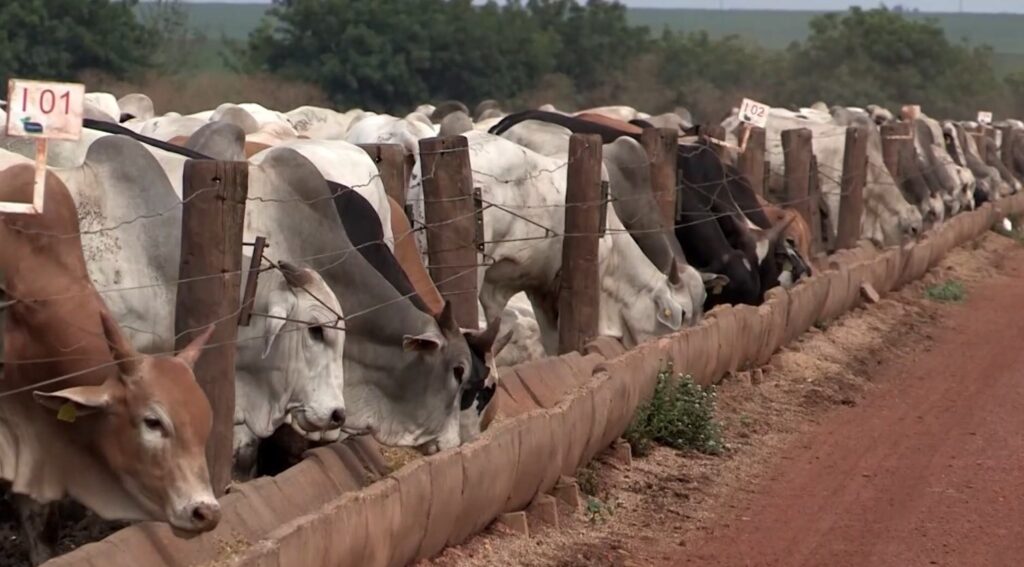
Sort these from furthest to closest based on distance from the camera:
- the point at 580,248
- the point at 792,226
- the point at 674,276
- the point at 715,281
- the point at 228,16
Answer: the point at 228,16, the point at 792,226, the point at 715,281, the point at 674,276, the point at 580,248

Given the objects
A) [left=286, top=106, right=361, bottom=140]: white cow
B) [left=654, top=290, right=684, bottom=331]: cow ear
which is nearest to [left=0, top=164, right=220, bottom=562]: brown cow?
[left=654, top=290, right=684, bottom=331]: cow ear

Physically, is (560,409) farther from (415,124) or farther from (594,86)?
(594,86)

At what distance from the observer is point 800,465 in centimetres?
1002

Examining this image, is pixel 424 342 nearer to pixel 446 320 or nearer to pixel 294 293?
pixel 446 320

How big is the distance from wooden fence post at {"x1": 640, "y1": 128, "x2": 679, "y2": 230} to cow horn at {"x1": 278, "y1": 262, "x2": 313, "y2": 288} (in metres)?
5.44

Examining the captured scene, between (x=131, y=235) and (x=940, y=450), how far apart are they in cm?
518

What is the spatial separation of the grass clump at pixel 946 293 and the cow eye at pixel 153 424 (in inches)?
555

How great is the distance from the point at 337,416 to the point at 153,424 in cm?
183

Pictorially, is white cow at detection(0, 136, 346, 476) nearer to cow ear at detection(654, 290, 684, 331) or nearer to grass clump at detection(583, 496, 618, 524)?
grass clump at detection(583, 496, 618, 524)

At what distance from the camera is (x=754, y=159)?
17.2 meters

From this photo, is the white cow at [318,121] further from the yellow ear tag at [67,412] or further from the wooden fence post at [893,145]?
the yellow ear tag at [67,412]

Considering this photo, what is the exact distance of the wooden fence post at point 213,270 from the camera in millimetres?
6543

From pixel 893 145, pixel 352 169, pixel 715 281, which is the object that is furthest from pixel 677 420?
pixel 893 145

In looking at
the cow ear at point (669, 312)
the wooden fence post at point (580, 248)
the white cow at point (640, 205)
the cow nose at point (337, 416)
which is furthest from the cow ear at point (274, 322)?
the white cow at point (640, 205)
